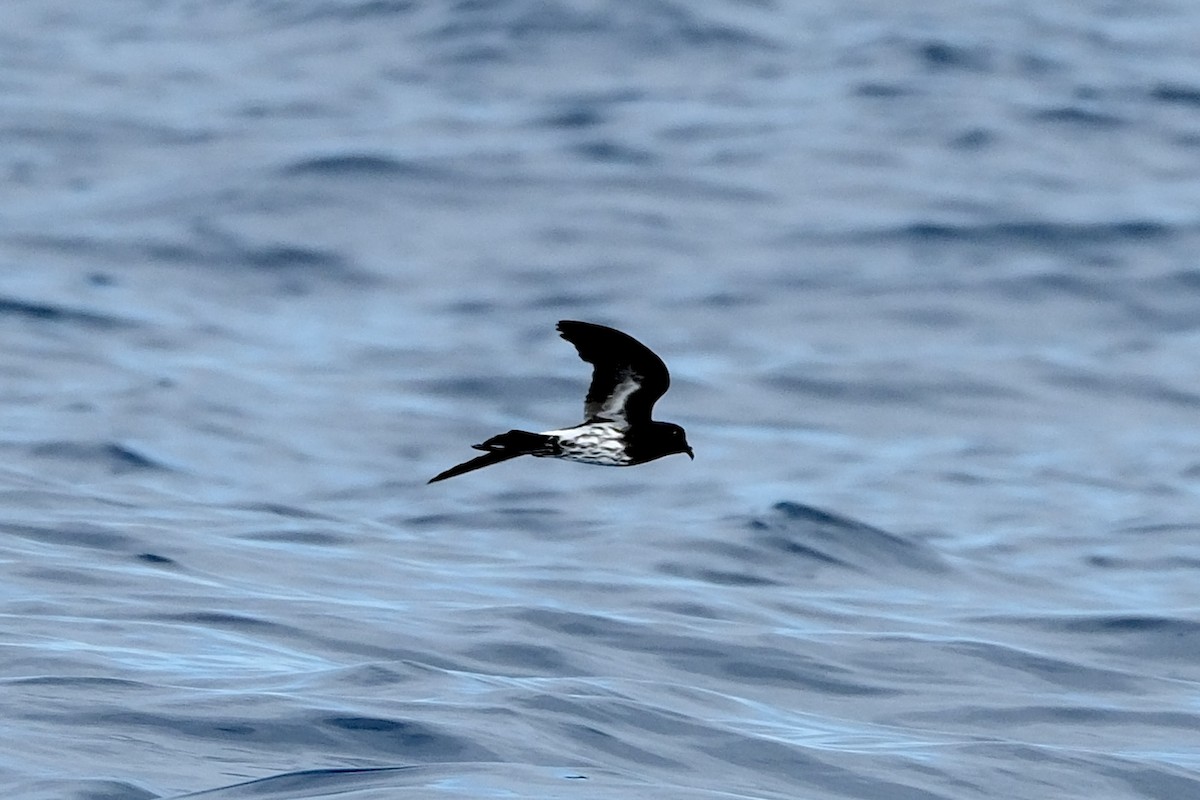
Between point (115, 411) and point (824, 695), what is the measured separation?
10474mm

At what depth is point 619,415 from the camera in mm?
8383

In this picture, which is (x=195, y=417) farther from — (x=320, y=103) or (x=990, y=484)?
(x=320, y=103)

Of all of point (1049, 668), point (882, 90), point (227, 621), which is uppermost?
point (882, 90)

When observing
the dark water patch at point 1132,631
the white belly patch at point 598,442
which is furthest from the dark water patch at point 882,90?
the white belly patch at point 598,442

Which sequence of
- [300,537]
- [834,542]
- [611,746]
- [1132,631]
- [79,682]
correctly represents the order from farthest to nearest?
[834,542] → [300,537] → [1132,631] → [79,682] → [611,746]

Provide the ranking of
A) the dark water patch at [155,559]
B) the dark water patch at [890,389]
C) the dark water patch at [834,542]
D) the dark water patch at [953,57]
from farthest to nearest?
the dark water patch at [953,57] < the dark water patch at [890,389] < the dark water patch at [834,542] < the dark water patch at [155,559]

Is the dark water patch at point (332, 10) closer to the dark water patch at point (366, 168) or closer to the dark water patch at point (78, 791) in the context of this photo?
the dark water patch at point (366, 168)

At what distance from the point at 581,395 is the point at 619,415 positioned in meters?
13.5

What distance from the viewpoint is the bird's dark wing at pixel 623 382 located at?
8125 millimetres

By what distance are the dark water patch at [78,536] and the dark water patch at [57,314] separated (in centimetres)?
963

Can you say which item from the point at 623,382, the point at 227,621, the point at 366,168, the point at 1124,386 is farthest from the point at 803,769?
the point at 366,168

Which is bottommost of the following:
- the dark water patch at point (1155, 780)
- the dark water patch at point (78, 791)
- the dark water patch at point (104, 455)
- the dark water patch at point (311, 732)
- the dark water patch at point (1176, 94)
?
the dark water patch at point (104, 455)

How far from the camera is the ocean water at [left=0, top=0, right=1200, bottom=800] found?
9.83 m

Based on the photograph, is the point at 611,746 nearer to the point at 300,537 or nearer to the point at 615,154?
the point at 300,537
